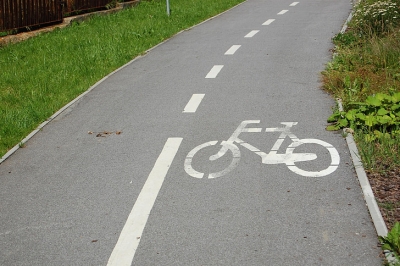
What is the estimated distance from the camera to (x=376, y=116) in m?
8.78

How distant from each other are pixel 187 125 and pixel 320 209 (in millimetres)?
3595

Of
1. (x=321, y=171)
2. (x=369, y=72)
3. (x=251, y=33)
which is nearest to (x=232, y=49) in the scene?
(x=251, y=33)

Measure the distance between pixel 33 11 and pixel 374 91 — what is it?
540 inches

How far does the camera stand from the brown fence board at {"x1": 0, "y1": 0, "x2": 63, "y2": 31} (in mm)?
19547

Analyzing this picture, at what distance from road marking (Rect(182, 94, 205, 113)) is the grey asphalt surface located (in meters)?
0.10

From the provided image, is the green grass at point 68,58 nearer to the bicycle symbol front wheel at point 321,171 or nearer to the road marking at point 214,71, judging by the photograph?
the road marking at point 214,71

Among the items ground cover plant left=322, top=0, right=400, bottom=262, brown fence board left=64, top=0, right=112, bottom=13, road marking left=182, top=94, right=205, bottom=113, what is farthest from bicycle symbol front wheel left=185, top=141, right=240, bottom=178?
brown fence board left=64, top=0, right=112, bottom=13

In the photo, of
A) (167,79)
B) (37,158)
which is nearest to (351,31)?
(167,79)

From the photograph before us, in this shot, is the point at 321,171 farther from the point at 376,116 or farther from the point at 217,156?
the point at 376,116

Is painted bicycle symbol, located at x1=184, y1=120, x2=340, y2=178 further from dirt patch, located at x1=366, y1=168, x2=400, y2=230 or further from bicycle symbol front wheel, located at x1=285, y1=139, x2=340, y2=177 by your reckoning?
dirt patch, located at x1=366, y1=168, x2=400, y2=230

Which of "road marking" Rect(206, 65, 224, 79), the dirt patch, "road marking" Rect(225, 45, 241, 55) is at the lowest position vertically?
Result: the dirt patch

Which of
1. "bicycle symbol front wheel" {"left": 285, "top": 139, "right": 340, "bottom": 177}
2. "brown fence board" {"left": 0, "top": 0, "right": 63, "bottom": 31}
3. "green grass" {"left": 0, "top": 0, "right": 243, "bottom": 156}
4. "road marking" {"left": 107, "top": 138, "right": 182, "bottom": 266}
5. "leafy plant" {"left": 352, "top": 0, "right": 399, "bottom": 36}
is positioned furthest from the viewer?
"brown fence board" {"left": 0, "top": 0, "right": 63, "bottom": 31}

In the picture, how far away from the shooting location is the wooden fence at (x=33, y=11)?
19594 mm

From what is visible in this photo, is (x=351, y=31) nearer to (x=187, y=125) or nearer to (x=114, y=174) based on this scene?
(x=187, y=125)
